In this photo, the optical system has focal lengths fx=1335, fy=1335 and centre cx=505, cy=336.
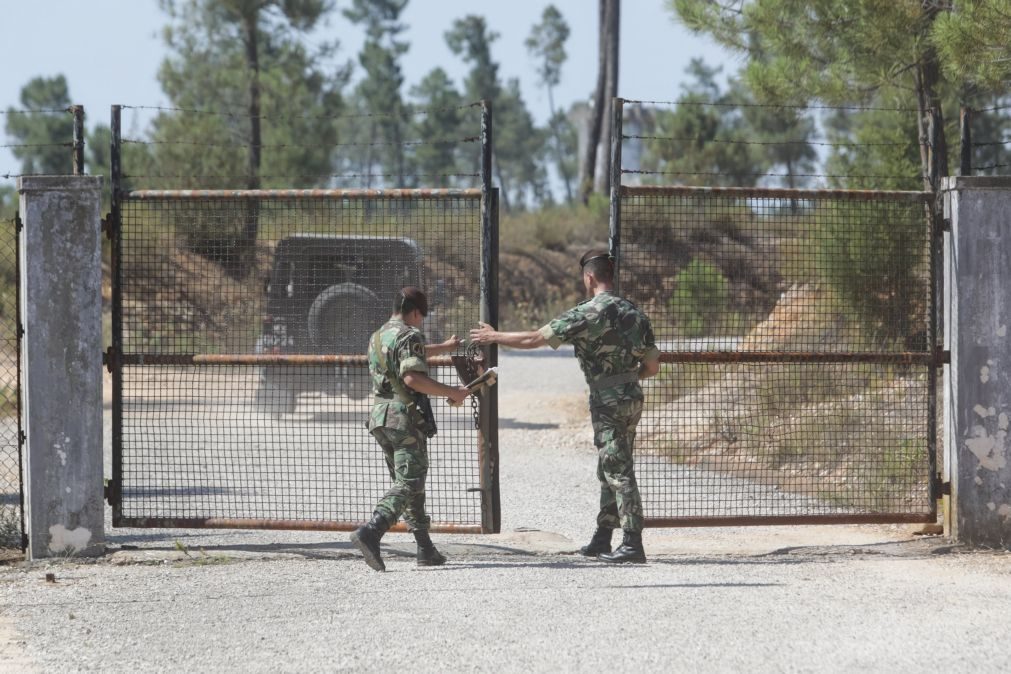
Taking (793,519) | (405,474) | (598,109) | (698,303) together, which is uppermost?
(598,109)

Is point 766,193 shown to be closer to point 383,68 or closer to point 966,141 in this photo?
point 966,141

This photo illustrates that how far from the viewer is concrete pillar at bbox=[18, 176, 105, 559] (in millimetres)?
7543

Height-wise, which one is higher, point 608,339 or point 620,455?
point 608,339

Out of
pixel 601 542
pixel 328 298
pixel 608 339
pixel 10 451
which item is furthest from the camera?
pixel 10 451

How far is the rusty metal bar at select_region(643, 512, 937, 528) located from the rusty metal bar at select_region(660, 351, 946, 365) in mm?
932

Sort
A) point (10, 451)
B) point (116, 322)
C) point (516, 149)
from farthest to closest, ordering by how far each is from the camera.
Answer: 1. point (516, 149)
2. point (10, 451)
3. point (116, 322)

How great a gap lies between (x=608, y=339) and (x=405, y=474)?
1.35 m

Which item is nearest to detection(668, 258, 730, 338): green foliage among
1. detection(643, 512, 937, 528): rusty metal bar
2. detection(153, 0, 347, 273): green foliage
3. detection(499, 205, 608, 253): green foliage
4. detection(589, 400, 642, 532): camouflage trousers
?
detection(589, 400, 642, 532): camouflage trousers

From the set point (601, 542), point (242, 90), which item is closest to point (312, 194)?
point (601, 542)

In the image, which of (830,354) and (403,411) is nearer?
(403,411)

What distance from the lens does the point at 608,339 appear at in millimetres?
7457

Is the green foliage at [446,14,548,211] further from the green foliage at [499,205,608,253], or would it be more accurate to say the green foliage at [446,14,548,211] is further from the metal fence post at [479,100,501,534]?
the metal fence post at [479,100,501,534]

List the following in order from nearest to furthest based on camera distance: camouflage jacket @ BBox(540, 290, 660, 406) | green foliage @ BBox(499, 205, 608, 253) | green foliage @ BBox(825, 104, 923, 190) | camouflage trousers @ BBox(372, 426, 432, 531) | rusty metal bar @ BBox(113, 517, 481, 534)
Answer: camouflage trousers @ BBox(372, 426, 432, 531) → camouflage jacket @ BBox(540, 290, 660, 406) → rusty metal bar @ BBox(113, 517, 481, 534) → green foliage @ BBox(825, 104, 923, 190) → green foliage @ BBox(499, 205, 608, 253)

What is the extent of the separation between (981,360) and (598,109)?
106ft
